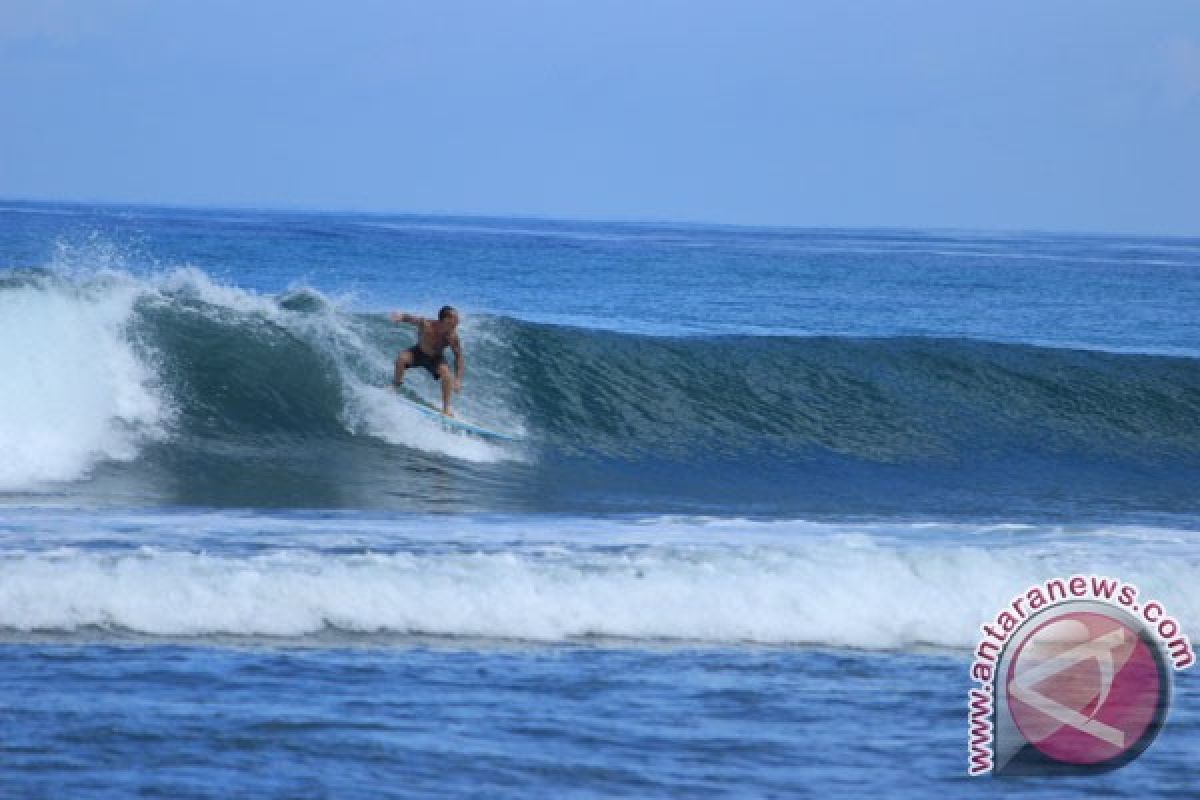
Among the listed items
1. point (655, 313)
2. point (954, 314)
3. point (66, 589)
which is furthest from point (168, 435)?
point (954, 314)

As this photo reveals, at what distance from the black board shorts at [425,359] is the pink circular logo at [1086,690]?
306 inches

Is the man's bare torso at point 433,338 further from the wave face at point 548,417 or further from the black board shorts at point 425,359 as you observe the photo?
the wave face at point 548,417

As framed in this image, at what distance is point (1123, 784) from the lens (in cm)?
607

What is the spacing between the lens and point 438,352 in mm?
14969

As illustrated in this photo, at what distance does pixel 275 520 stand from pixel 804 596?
3.95m

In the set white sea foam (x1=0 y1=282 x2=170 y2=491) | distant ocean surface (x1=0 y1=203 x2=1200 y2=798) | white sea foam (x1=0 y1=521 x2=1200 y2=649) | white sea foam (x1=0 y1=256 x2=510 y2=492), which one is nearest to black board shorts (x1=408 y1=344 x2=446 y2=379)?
white sea foam (x1=0 y1=256 x2=510 y2=492)

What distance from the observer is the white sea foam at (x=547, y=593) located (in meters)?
7.98

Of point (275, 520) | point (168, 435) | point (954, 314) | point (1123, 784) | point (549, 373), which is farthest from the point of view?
point (954, 314)

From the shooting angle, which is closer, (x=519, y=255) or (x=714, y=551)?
(x=714, y=551)

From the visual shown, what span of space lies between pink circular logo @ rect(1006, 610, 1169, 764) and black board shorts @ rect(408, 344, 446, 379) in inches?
306

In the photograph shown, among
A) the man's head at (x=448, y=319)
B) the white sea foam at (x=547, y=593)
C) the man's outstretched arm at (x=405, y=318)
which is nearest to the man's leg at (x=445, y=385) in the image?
the man's head at (x=448, y=319)

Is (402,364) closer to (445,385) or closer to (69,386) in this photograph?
(445,385)

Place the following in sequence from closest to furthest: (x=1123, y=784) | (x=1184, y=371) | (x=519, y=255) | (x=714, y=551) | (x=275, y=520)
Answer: (x=1123, y=784)
(x=714, y=551)
(x=275, y=520)
(x=1184, y=371)
(x=519, y=255)

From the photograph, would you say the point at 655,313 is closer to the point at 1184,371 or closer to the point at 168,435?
the point at 1184,371
